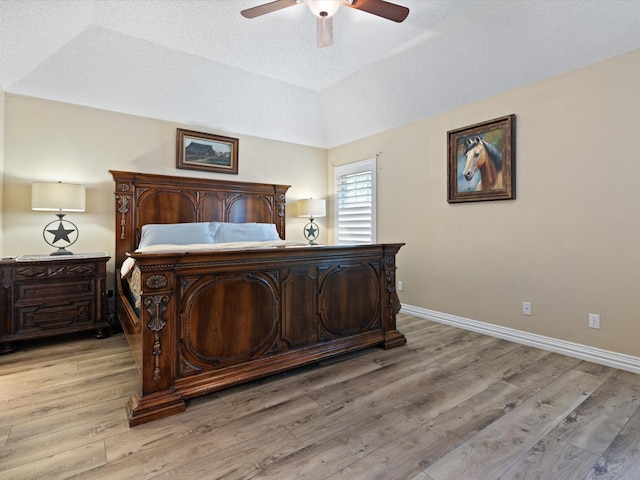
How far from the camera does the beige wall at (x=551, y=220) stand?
8.70 feet

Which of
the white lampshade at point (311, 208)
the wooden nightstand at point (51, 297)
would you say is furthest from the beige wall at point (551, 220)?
the wooden nightstand at point (51, 297)

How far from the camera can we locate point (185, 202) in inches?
165

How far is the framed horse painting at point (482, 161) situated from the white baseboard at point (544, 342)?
4.49 ft

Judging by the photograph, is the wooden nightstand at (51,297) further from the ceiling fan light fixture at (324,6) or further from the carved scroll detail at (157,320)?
the ceiling fan light fixture at (324,6)

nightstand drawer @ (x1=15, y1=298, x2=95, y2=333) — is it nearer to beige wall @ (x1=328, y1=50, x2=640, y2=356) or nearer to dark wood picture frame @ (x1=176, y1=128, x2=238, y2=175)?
dark wood picture frame @ (x1=176, y1=128, x2=238, y2=175)

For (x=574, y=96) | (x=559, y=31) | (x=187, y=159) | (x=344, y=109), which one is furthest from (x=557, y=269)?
(x=187, y=159)

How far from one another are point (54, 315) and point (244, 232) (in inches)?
81.7

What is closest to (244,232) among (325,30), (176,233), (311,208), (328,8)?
(176,233)

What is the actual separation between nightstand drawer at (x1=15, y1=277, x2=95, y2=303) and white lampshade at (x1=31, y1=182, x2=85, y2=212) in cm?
→ 74

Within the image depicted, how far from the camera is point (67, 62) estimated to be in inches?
130

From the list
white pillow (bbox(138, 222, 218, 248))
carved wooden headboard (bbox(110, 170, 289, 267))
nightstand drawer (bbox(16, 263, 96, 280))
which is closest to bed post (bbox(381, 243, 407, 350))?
white pillow (bbox(138, 222, 218, 248))

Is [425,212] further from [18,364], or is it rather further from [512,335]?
[18,364]

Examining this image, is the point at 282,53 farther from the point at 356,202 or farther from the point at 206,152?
the point at 356,202

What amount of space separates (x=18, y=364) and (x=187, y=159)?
276 cm
